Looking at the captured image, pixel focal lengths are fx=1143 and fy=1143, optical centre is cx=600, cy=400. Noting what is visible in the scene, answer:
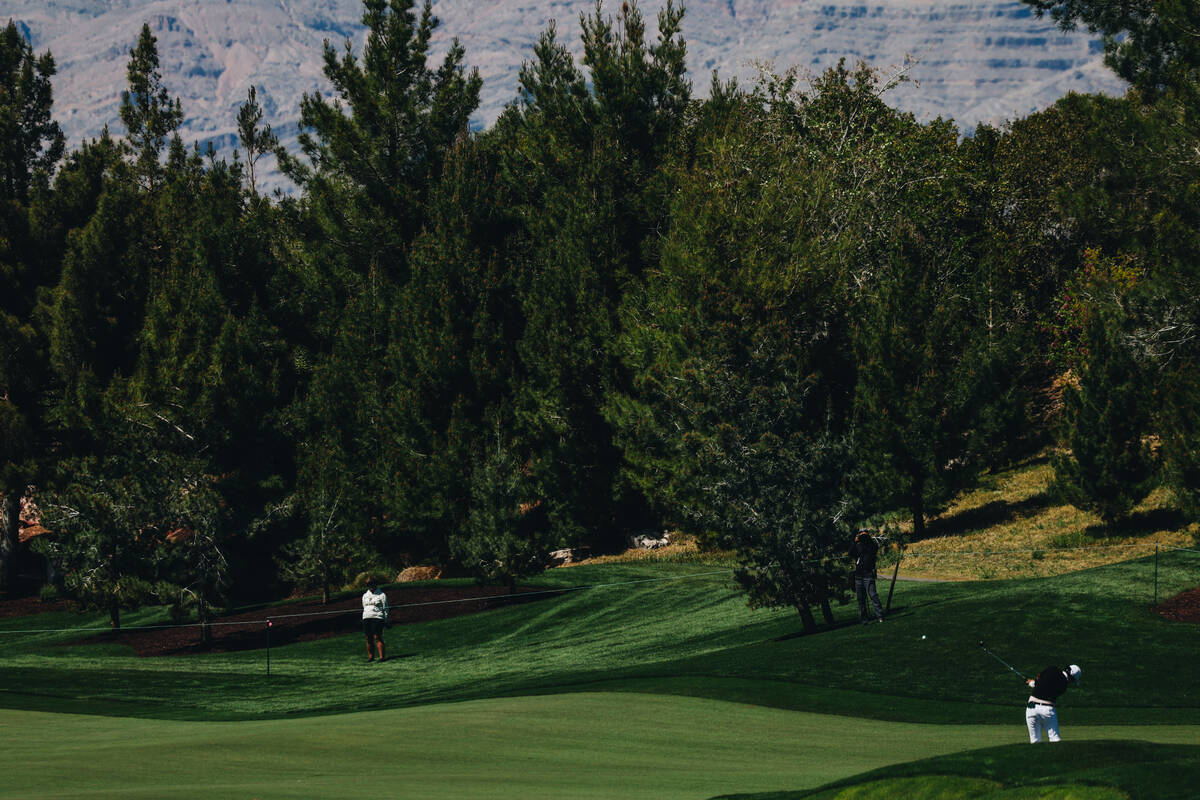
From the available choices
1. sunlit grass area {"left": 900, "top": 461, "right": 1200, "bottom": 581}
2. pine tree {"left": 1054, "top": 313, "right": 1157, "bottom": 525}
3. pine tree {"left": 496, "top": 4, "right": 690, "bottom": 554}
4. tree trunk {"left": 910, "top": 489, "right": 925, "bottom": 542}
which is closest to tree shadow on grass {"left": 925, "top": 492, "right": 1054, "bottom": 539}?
sunlit grass area {"left": 900, "top": 461, "right": 1200, "bottom": 581}

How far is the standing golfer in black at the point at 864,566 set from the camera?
77.6 feet

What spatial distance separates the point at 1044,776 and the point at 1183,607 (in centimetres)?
1805

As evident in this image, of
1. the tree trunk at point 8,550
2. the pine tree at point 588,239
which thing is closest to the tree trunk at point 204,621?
the pine tree at point 588,239

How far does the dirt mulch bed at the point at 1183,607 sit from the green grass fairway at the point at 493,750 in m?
9.59

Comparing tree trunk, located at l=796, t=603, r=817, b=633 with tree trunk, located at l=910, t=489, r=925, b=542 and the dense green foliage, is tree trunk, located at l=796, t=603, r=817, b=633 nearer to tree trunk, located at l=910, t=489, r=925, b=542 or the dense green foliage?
the dense green foliage

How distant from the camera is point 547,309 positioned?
44.8 meters

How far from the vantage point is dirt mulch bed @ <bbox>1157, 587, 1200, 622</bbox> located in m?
23.4

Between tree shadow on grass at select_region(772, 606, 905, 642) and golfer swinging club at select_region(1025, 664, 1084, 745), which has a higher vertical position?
golfer swinging club at select_region(1025, 664, 1084, 745)

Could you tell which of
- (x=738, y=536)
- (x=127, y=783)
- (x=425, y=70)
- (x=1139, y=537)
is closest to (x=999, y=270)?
(x=1139, y=537)

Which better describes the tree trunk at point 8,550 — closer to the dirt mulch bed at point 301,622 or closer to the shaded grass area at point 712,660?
the shaded grass area at point 712,660

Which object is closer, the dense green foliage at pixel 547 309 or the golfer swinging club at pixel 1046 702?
the golfer swinging club at pixel 1046 702

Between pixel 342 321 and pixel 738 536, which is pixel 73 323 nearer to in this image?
pixel 342 321

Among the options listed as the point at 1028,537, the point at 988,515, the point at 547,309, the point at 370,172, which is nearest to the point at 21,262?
the point at 370,172

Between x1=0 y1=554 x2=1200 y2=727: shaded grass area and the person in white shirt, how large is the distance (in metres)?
0.52
